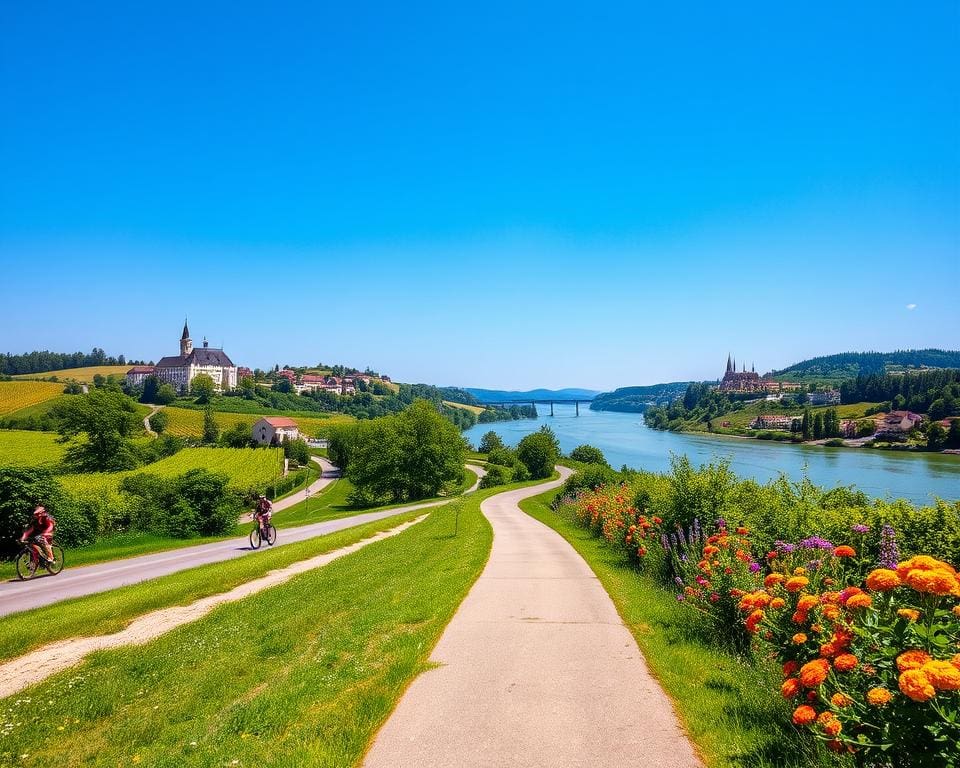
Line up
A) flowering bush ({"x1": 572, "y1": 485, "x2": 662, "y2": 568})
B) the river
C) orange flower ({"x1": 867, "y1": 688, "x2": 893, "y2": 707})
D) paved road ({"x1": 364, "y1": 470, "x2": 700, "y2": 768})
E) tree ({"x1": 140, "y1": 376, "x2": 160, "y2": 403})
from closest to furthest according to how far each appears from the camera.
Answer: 1. orange flower ({"x1": 867, "y1": 688, "x2": 893, "y2": 707})
2. paved road ({"x1": 364, "y1": 470, "x2": 700, "y2": 768})
3. flowering bush ({"x1": 572, "y1": 485, "x2": 662, "y2": 568})
4. the river
5. tree ({"x1": 140, "y1": 376, "x2": 160, "y2": 403})

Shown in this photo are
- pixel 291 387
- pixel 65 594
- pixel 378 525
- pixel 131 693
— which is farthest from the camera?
pixel 291 387

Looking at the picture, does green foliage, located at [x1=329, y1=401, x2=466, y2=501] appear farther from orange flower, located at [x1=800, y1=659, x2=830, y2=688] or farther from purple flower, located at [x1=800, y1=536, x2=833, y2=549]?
orange flower, located at [x1=800, y1=659, x2=830, y2=688]

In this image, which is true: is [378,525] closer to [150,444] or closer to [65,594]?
[65,594]

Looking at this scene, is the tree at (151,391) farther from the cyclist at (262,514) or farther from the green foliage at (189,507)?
the cyclist at (262,514)

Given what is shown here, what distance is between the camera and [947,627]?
143 inches

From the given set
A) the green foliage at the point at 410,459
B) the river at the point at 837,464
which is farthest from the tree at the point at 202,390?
the green foliage at the point at 410,459

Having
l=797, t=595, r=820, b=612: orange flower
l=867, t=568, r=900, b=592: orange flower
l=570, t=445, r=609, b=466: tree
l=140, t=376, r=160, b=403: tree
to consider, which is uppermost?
l=140, t=376, r=160, b=403: tree

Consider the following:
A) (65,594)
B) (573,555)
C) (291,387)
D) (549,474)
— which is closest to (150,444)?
(549,474)

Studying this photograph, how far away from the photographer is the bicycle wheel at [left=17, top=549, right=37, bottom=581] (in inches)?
629

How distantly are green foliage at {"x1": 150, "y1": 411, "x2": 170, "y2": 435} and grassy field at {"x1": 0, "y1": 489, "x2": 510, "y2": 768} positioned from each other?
104 meters

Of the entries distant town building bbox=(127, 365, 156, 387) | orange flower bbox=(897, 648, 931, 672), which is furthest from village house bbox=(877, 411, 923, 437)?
distant town building bbox=(127, 365, 156, 387)

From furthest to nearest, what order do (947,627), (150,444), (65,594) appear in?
(150,444) < (65,594) < (947,627)

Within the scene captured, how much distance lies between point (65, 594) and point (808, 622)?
1570cm

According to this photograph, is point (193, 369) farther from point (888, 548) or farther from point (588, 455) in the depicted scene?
point (888, 548)
